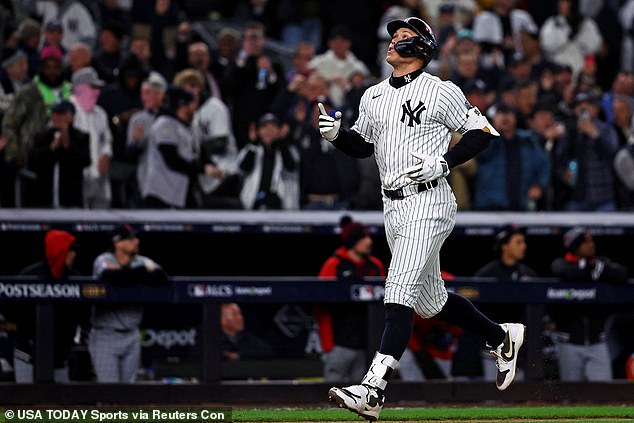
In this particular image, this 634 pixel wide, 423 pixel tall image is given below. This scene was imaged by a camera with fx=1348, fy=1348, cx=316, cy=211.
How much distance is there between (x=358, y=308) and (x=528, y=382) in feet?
4.41

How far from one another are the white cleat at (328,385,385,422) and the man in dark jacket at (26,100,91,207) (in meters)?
5.04

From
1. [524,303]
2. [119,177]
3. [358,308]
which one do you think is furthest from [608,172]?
[119,177]

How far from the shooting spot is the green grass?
774cm

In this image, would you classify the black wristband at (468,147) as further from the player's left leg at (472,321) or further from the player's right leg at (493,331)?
the player's right leg at (493,331)

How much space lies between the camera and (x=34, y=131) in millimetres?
10797

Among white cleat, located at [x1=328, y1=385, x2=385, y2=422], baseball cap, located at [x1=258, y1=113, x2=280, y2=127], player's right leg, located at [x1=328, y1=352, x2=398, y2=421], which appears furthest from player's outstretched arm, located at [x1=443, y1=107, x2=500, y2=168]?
baseball cap, located at [x1=258, y1=113, x2=280, y2=127]

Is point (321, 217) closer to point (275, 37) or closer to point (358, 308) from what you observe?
point (358, 308)

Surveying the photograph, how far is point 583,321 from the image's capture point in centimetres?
1032

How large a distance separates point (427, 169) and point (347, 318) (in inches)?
141

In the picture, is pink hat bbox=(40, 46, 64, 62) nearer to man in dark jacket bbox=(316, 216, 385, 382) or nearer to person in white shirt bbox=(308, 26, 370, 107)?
person in white shirt bbox=(308, 26, 370, 107)

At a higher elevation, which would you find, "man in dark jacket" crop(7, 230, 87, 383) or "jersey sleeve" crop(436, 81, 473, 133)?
"jersey sleeve" crop(436, 81, 473, 133)

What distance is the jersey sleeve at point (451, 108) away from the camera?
6.73 meters

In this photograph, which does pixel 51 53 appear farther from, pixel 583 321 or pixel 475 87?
pixel 583 321

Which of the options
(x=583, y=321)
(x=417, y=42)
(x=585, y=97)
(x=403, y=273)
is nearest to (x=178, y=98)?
(x=583, y=321)
